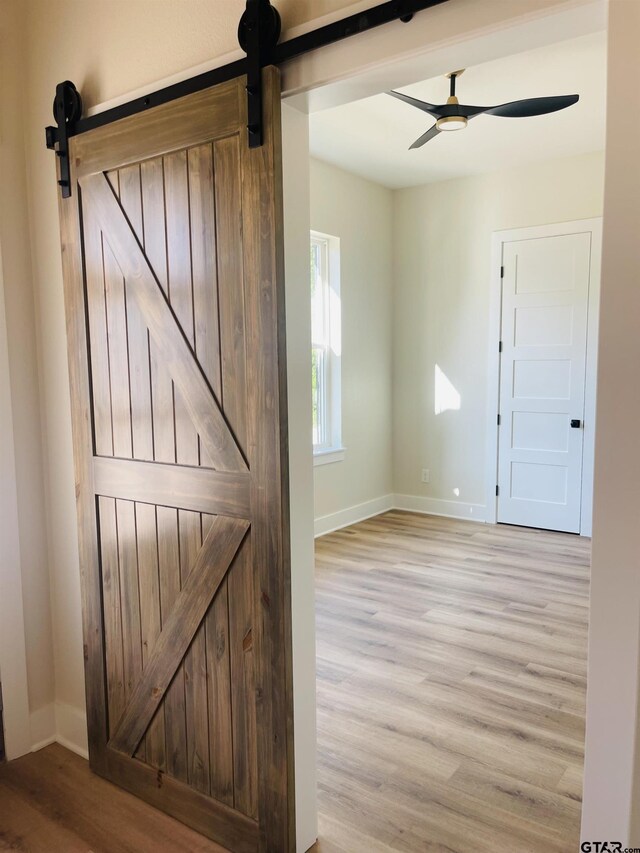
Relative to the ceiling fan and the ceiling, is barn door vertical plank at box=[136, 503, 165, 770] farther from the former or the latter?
the ceiling

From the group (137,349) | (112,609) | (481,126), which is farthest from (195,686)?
(481,126)

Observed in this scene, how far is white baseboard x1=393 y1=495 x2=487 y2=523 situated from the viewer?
5.54 m

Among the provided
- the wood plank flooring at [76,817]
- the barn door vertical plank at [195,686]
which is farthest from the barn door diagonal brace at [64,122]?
the wood plank flooring at [76,817]

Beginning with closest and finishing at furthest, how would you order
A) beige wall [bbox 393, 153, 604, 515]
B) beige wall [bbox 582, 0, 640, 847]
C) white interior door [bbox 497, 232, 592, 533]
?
beige wall [bbox 582, 0, 640, 847] < white interior door [bbox 497, 232, 592, 533] < beige wall [bbox 393, 153, 604, 515]

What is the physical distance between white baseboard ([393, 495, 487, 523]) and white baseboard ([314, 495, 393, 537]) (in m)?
0.15

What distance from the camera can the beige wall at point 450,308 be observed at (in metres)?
5.14

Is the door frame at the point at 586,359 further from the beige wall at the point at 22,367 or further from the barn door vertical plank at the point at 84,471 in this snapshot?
the beige wall at the point at 22,367

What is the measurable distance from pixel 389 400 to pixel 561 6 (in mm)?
4830

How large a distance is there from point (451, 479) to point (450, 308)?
5.31 ft

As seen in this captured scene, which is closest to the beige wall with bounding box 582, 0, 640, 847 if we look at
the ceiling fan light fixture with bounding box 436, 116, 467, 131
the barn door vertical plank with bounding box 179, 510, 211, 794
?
the barn door vertical plank with bounding box 179, 510, 211, 794

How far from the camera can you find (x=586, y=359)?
4.88 meters

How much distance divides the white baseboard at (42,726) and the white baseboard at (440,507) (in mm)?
4018

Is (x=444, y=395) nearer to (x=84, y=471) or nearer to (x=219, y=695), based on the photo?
(x=84, y=471)

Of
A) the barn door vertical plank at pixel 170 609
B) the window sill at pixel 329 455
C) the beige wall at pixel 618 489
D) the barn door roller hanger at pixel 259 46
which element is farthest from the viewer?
the window sill at pixel 329 455
